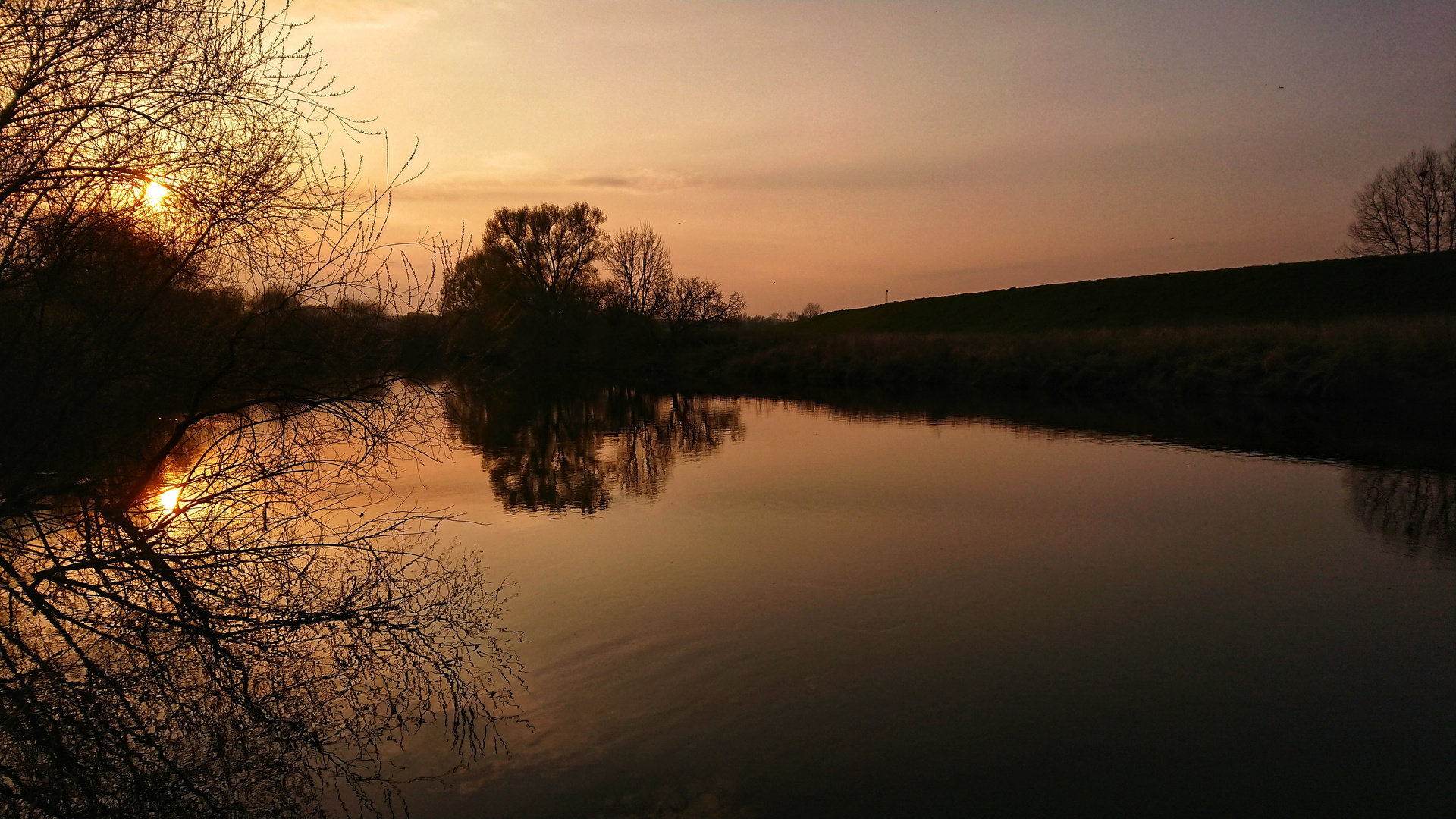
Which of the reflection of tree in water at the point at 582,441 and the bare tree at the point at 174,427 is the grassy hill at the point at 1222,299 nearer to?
the reflection of tree in water at the point at 582,441

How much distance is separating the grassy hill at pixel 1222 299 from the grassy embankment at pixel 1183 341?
97mm

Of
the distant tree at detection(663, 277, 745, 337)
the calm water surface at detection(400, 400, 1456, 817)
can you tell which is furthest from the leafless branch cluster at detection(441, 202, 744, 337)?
the calm water surface at detection(400, 400, 1456, 817)

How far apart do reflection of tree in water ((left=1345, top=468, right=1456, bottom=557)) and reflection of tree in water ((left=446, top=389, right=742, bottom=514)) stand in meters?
7.64

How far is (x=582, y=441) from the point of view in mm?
16453

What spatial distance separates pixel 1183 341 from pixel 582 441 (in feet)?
62.2

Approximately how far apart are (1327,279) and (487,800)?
46.6 m

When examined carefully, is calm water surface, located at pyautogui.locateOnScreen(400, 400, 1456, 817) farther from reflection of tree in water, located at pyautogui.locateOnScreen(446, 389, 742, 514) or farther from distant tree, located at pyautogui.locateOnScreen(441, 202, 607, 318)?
distant tree, located at pyautogui.locateOnScreen(441, 202, 607, 318)

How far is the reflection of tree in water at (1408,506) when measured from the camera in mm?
8117

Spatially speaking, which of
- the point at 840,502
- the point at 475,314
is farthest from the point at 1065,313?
the point at 475,314

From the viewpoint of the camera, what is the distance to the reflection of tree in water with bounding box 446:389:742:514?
1097 centimetres

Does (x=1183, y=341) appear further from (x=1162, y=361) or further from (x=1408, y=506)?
(x=1408, y=506)

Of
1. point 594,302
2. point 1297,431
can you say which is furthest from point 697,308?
point 1297,431

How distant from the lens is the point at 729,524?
915 centimetres

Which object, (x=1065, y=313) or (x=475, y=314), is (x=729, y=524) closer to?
(x=475, y=314)
